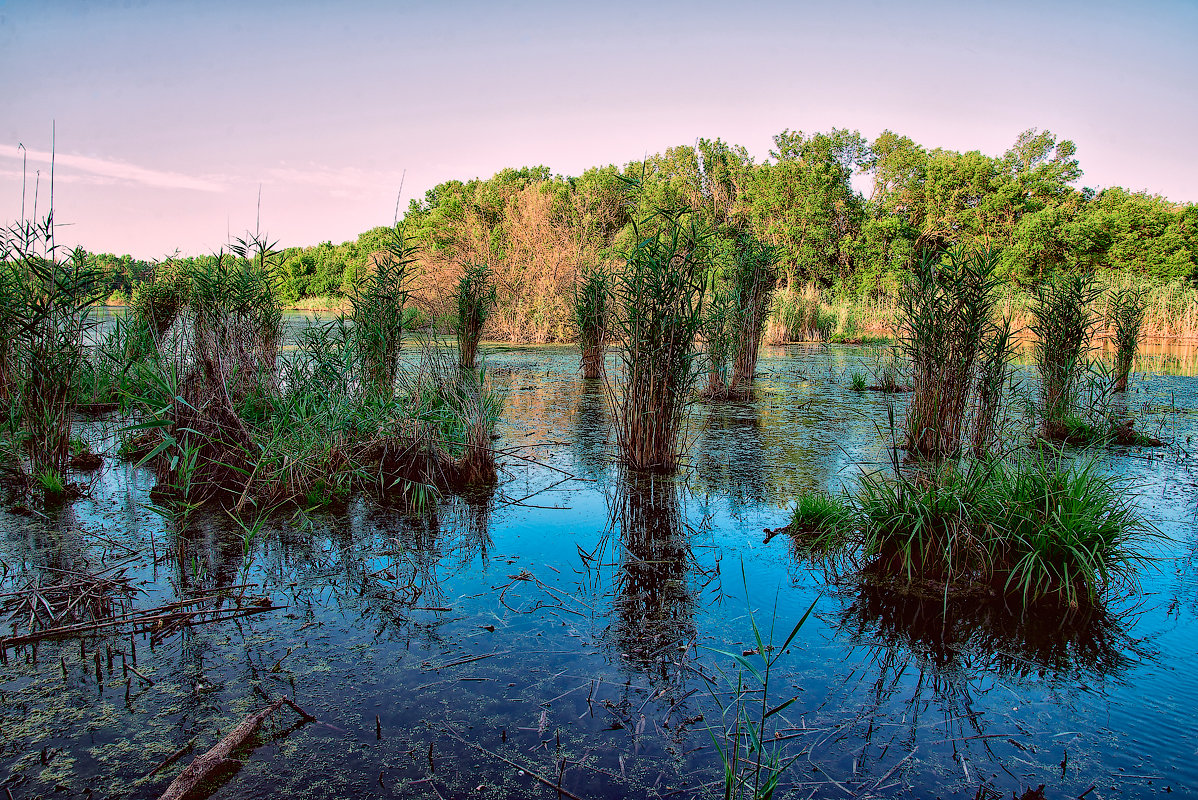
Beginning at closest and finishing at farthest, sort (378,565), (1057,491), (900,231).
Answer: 1. (1057,491)
2. (378,565)
3. (900,231)

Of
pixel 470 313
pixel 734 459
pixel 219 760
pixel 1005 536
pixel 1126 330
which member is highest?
pixel 1126 330

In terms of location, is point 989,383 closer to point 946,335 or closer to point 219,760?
point 946,335

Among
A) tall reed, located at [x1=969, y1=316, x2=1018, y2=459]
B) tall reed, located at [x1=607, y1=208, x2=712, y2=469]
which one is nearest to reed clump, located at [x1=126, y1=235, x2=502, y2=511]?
tall reed, located at [x1=607, y1=208, x2=712, y2=469]

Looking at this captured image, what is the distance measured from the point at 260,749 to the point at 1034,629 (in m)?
3.02

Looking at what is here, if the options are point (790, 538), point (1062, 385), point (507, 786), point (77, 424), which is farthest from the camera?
point (77, 424)

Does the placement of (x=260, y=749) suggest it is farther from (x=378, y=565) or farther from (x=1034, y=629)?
(x=1034, y=629)

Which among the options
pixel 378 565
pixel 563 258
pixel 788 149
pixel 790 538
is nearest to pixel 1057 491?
pixel 790 538

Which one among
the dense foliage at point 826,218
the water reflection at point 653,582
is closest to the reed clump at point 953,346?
the water reflection at point 653,582

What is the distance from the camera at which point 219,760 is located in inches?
79.0

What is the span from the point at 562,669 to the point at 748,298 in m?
8.00

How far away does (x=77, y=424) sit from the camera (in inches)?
295

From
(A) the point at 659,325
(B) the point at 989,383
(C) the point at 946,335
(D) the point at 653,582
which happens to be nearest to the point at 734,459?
(A) the point at 659,325

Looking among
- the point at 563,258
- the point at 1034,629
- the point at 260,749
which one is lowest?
the point at 260,749

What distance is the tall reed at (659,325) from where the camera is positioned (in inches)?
201
